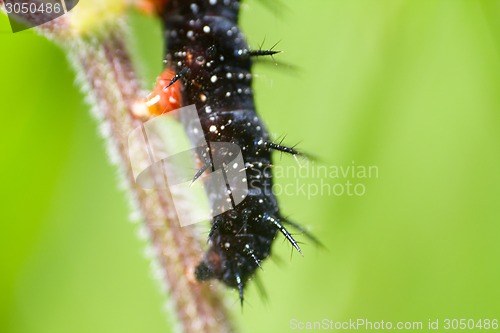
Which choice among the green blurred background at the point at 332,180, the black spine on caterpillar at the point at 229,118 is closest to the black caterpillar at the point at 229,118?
the black spine on caterpillar at the point at 229,118

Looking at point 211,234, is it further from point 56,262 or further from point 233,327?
point 56,262

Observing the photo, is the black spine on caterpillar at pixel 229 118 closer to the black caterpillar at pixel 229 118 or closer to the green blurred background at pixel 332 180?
the black caterpillar at pixel 229 118

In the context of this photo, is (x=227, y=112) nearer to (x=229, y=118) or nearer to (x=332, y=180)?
(x=229, y=118)

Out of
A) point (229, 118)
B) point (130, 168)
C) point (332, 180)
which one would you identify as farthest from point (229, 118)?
point (332, 180)

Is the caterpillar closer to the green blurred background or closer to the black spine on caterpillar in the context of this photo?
the black spine on caterpillar

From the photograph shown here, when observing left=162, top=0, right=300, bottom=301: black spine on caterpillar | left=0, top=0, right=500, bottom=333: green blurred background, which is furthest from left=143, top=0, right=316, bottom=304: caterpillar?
left=0, top=0, right=500, bottom=333: green blurred background

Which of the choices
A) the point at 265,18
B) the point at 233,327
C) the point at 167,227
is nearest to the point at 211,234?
the point at 167,227

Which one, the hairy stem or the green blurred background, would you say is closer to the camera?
the hairy stem
